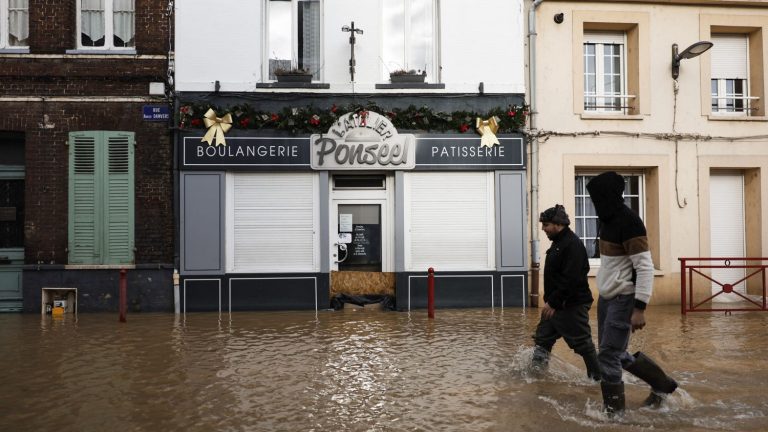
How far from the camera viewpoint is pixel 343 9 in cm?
1198

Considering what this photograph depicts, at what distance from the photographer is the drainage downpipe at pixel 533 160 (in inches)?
472

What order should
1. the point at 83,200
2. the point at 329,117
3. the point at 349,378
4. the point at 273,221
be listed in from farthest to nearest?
the point at 273,221
the point at 329,117
the point at 83,200
the point at 349,378

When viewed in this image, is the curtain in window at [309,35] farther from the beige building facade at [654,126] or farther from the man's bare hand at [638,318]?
the man's bare hand at [638,318]

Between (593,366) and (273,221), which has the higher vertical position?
(273,221)

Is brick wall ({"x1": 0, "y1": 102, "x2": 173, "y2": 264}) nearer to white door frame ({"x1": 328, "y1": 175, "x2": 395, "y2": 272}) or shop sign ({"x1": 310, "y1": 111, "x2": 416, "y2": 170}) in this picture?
shop sign ({"x1": 310, "y1": 111, "x2": 416, "y2": 170})

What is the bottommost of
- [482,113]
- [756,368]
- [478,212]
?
[756,368]

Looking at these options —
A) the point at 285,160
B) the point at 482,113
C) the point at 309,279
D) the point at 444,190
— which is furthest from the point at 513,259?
the point at 285,160

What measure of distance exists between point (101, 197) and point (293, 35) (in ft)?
15.2

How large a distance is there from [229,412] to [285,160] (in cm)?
721

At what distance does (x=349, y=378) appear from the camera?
6109mm

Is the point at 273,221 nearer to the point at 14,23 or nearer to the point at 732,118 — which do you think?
the point at 14,23

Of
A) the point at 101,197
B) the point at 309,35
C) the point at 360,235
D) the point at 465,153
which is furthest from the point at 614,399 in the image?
the point at 101,197

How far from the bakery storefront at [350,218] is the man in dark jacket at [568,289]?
602cm

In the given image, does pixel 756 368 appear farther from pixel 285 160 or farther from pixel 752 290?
pixel 285 160
